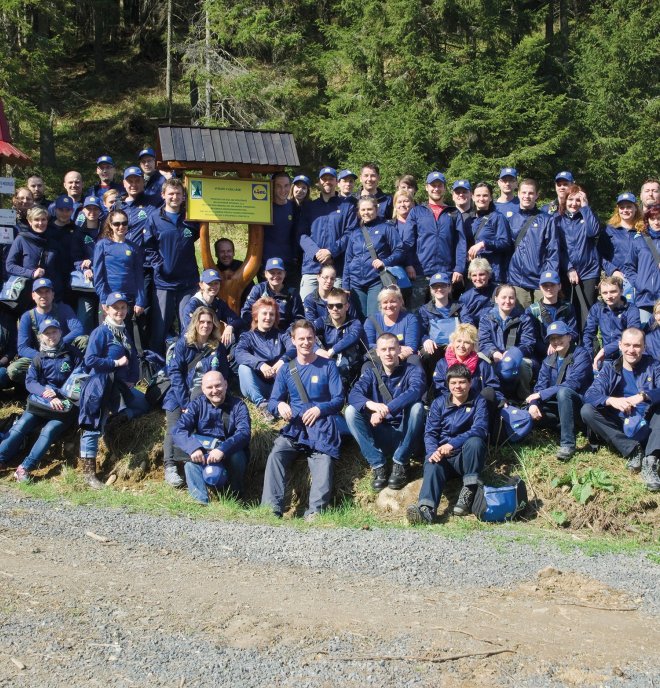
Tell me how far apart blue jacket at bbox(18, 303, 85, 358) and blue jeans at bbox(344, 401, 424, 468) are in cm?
359

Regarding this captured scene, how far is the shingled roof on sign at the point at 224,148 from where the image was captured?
10.5 metres

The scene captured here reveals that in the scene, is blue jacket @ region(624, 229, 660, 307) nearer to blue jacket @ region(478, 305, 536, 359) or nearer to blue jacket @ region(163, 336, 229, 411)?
blue jacket @ region(478, 305, 536, 359)

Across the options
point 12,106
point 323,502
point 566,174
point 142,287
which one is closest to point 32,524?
point 323,502

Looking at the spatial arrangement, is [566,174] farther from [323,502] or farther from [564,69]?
[564,69]

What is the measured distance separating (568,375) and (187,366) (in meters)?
4.16

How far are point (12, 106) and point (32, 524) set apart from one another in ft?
56.8

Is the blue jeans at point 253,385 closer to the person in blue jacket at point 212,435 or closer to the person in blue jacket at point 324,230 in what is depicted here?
the person in blue jacket at point 212,435

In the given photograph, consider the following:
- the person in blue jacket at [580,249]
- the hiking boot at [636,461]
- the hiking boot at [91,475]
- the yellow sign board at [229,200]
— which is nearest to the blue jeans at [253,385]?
the hiking boot at [91,475]

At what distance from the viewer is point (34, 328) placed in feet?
34.0

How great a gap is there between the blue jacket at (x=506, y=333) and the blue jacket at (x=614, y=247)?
5.72 ft

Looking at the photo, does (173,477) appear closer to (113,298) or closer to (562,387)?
(113,298)

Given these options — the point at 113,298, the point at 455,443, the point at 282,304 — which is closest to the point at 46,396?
the point at 113,298

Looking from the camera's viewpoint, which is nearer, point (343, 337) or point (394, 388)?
point (394, 388)

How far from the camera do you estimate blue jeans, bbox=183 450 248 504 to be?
29.1 feet
